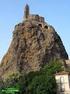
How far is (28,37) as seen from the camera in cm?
17862

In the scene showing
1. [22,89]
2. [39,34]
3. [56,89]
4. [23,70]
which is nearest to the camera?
[56,89]

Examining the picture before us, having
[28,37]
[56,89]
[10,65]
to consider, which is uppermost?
[28,37]

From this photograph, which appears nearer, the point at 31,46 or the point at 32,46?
the point at 32,46

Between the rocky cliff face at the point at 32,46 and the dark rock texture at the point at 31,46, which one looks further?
the dark rock texture at the point at 31,46

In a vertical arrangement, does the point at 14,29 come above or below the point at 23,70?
above

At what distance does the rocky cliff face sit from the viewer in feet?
570

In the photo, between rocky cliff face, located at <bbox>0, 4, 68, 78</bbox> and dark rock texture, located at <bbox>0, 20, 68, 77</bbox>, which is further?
dark rock texture, located at <bbox>0, 20, 68, 77</bbox>

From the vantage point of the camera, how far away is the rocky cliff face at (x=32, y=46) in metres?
174

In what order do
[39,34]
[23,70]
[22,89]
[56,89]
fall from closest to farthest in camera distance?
[56,89], [22,89], [23,70], [39,34]

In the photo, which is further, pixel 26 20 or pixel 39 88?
pixel 26 20

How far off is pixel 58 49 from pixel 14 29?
22.5m

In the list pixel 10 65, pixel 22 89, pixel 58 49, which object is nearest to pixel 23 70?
pixel 10 65

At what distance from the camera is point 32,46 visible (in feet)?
583

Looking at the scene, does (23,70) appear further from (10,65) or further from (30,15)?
(30,15)
